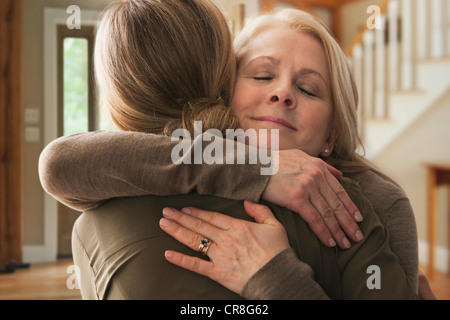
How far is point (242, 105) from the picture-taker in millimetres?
929

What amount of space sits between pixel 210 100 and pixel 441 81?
2830 mm

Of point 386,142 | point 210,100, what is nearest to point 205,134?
point 210,100

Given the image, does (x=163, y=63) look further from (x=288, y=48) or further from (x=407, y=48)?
(x=407, y=48)

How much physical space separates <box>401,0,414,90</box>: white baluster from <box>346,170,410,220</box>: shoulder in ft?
9.15

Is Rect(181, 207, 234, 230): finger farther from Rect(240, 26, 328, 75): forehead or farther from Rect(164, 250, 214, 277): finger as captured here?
Rect(240, 26, 328, 75): forehead

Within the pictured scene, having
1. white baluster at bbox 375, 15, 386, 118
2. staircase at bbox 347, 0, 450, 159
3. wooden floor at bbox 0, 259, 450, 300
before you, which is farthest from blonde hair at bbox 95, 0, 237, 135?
white baluster at bbox 375, 15, 386, 118


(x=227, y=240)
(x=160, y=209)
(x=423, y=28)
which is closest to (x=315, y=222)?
(x=227, y=240)

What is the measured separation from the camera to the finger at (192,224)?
69 centimetres

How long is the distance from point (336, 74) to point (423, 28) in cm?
283

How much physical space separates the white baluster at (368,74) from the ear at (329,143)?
2984mm

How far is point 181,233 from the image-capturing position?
0.68 m

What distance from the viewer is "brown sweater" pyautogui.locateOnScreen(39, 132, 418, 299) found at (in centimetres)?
66

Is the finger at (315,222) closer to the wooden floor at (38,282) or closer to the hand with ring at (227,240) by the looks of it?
the hand with ring at (227,240)
